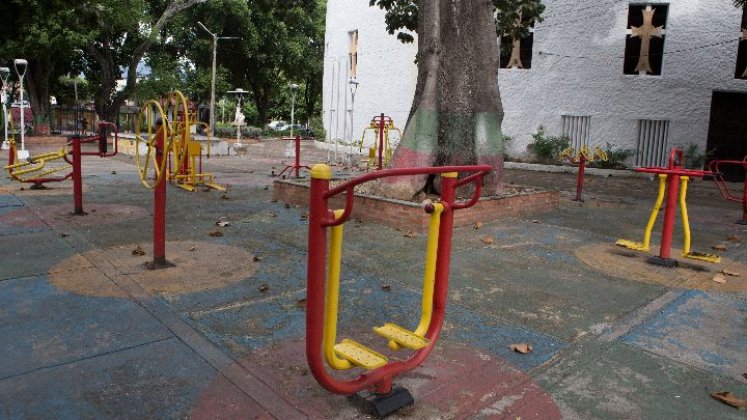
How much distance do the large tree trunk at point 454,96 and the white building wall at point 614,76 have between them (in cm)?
1142

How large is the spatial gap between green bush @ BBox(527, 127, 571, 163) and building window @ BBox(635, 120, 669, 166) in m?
2.35

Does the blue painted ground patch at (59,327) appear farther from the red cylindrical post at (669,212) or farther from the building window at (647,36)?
the building window at (647,36)

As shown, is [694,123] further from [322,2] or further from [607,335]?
[322,2]

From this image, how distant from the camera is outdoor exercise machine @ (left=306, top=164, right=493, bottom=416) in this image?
8.24ft

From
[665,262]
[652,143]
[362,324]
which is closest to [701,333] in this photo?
[665,262]

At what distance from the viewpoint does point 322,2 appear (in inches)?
1826

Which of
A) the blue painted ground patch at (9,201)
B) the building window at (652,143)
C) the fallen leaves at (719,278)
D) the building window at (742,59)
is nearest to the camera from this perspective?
the fallen leaves at (719,278)

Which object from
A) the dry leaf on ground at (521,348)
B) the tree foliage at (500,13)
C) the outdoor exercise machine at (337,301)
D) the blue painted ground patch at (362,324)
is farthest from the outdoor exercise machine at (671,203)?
the tree foliage at (500,13)

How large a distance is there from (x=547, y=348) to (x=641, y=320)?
111cm

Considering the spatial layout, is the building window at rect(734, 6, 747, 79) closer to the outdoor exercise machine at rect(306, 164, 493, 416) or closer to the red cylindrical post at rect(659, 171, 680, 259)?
the red cylindrical post at rect(659, 171, 680, 259)

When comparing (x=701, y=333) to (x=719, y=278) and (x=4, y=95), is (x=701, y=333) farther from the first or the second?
(x=4, y=95)

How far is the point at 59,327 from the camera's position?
3877 millimetres

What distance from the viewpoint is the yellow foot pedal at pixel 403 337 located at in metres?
2.87

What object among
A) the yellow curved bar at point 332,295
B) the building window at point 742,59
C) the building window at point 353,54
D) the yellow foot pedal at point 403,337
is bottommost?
the yellow foot pedal at point 403,337
